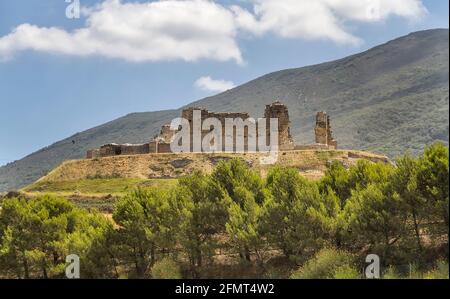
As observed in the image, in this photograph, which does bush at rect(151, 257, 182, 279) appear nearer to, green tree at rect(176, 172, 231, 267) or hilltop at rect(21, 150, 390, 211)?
green tree at rect(176, 172, 231, 267)

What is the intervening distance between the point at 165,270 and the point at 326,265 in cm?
973

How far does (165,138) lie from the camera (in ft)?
266

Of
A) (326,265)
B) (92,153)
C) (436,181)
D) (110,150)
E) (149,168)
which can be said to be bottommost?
(326,265)

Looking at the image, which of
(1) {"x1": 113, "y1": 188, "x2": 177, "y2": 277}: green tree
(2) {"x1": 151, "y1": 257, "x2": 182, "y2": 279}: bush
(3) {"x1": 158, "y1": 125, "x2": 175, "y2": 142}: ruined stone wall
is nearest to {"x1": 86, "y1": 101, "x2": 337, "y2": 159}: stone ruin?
(3) {"x1": 158, "y1": 125, "x2": 175, "y2": 142}: ruined stone wall

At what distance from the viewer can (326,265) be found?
29438mm

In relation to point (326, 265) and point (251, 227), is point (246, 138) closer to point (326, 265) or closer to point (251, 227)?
point (251, 227)

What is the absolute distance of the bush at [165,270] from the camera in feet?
110

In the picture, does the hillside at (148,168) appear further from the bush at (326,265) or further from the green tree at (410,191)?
the bush at (326,265)

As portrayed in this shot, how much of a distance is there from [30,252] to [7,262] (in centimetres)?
182

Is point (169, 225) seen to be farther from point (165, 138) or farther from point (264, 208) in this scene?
point (165, 138)

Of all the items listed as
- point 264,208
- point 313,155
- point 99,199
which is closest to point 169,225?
point 264,208

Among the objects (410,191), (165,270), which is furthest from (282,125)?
(165,270)

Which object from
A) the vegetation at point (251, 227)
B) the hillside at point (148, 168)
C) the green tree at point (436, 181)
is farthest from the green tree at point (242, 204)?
the hillside at point (148, 168)

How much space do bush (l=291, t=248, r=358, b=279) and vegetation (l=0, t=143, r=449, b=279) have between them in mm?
75
